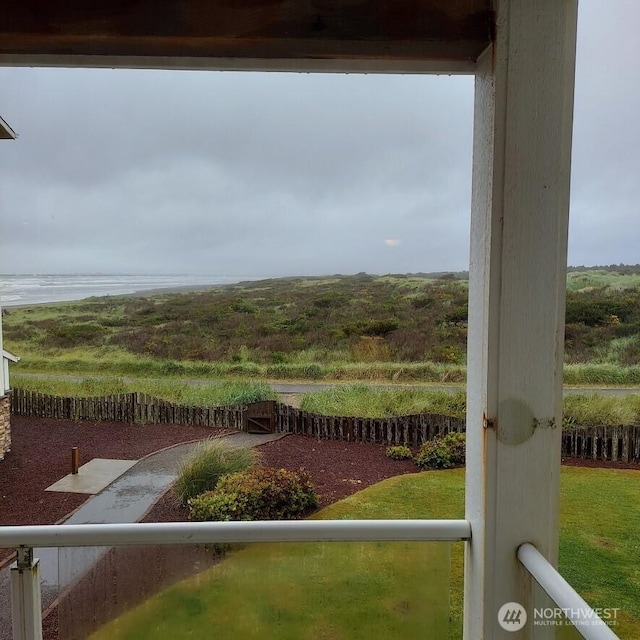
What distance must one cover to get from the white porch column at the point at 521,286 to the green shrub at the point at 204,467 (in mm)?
574

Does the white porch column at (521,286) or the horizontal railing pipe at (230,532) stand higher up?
the white porch column at (521,286)

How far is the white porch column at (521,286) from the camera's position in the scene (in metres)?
0.91

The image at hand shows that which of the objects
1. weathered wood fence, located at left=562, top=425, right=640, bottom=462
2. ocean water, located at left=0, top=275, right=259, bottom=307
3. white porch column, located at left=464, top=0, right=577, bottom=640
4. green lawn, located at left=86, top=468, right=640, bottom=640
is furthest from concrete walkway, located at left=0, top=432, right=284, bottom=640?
weathered wood fence, located at left=562, top=425, right=640, bottom=462

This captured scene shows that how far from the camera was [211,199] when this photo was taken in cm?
114

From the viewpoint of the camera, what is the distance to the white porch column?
0.91 m

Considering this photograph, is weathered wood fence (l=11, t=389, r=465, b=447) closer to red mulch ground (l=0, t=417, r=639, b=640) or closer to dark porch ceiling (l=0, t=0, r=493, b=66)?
red mulch ground (l=0, t=417, r=639, b=640)

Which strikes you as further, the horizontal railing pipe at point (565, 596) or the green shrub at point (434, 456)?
the green shrub at point (434, 456)

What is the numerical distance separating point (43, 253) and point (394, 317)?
0.90 metres

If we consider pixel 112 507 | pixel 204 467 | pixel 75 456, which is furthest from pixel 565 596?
pixel 75 456

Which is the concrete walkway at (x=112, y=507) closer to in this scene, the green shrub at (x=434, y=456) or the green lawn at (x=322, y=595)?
the green lawn at (x=322, y=595)

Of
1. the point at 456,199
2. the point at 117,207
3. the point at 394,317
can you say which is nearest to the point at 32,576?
the point at 117,207

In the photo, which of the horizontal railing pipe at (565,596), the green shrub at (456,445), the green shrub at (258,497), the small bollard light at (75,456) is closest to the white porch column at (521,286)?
the horizontal railing pipe at (565,596)

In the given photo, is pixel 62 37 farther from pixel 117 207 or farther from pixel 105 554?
pixel 105 554

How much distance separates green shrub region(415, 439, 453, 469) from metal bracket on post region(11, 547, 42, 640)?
947 millimetres
